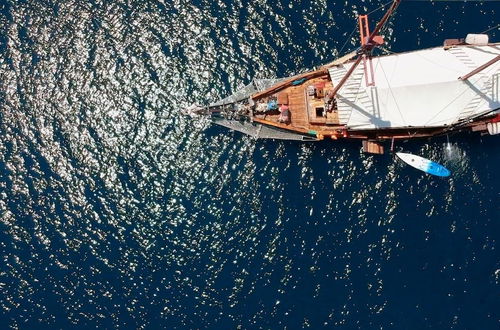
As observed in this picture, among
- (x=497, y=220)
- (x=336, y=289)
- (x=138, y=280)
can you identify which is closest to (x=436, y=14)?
(x=497, y=220)

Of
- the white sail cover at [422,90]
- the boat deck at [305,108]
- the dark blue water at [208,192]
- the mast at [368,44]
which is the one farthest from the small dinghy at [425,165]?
the mast at [368,44]

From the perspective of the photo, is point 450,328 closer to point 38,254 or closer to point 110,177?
point 110,177

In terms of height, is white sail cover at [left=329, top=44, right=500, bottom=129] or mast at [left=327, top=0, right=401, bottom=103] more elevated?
mast at [left=327, top=0, right=401, bottom=103]

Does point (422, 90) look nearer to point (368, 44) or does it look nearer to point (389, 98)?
point (389, 98)

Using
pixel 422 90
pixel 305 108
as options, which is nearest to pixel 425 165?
pixel 422 90

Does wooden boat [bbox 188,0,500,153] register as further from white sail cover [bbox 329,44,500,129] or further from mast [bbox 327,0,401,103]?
mast [bbox 327,0,401,103]

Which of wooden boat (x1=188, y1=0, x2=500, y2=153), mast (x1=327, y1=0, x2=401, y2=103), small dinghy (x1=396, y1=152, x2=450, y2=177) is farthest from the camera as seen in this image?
small dinghy (x1=396, y1=152, x2=450, y2=177)

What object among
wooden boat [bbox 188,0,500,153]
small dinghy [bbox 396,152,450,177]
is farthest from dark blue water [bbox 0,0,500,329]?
wooden boat [bbox 188,0,500,153]
